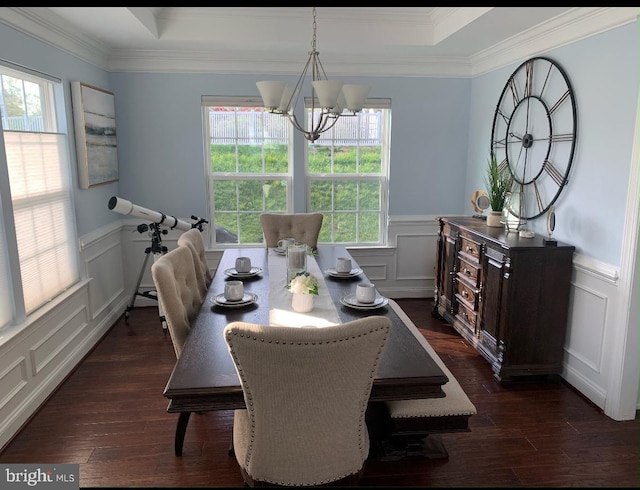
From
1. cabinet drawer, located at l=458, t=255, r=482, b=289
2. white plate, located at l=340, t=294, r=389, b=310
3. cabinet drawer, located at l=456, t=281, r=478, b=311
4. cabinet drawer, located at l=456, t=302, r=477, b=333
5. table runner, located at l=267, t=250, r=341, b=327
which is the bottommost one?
cabinet drawer, located at l=456, t=302, r=477, b=333

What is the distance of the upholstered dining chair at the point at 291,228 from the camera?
395 cm

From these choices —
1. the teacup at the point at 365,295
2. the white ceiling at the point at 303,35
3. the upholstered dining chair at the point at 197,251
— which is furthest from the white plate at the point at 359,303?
the white ceiling at the point at 303,35

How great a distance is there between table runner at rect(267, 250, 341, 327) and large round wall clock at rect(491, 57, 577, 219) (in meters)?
1.75

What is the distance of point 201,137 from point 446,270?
8.49 feet

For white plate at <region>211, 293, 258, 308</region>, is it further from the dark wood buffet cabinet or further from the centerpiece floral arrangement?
the dark wood buffet cabinet

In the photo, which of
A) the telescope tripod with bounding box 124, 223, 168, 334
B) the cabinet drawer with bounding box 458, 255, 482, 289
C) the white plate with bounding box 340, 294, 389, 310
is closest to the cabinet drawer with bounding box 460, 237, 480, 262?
the cabinet drawer with bounding box 458, 255, 482, 289

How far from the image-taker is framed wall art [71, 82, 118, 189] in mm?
3441

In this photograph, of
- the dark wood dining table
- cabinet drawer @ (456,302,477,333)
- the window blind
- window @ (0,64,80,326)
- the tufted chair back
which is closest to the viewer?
the dark wood dining table

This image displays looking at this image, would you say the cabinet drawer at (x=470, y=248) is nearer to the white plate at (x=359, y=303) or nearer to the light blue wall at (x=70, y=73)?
the white plate at (x=359, y=303)

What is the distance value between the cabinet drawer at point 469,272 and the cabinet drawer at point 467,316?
0.22 m

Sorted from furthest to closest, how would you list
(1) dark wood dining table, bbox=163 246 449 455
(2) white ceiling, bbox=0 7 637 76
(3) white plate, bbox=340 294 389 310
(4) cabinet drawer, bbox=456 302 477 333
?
(4) cabinet drawer, bbox=456 302 477 333
(2) white ceiling, bbox=0 7 637 76
(3) white plate, bbox=340 294 389 310
(1) dark wood dining table, bbox=163 246 449 455

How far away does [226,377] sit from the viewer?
1.65 m

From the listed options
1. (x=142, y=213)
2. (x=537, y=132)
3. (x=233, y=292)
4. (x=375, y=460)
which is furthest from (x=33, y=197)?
(x=537, y=132)

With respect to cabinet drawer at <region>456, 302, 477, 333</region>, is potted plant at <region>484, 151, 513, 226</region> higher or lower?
higher
